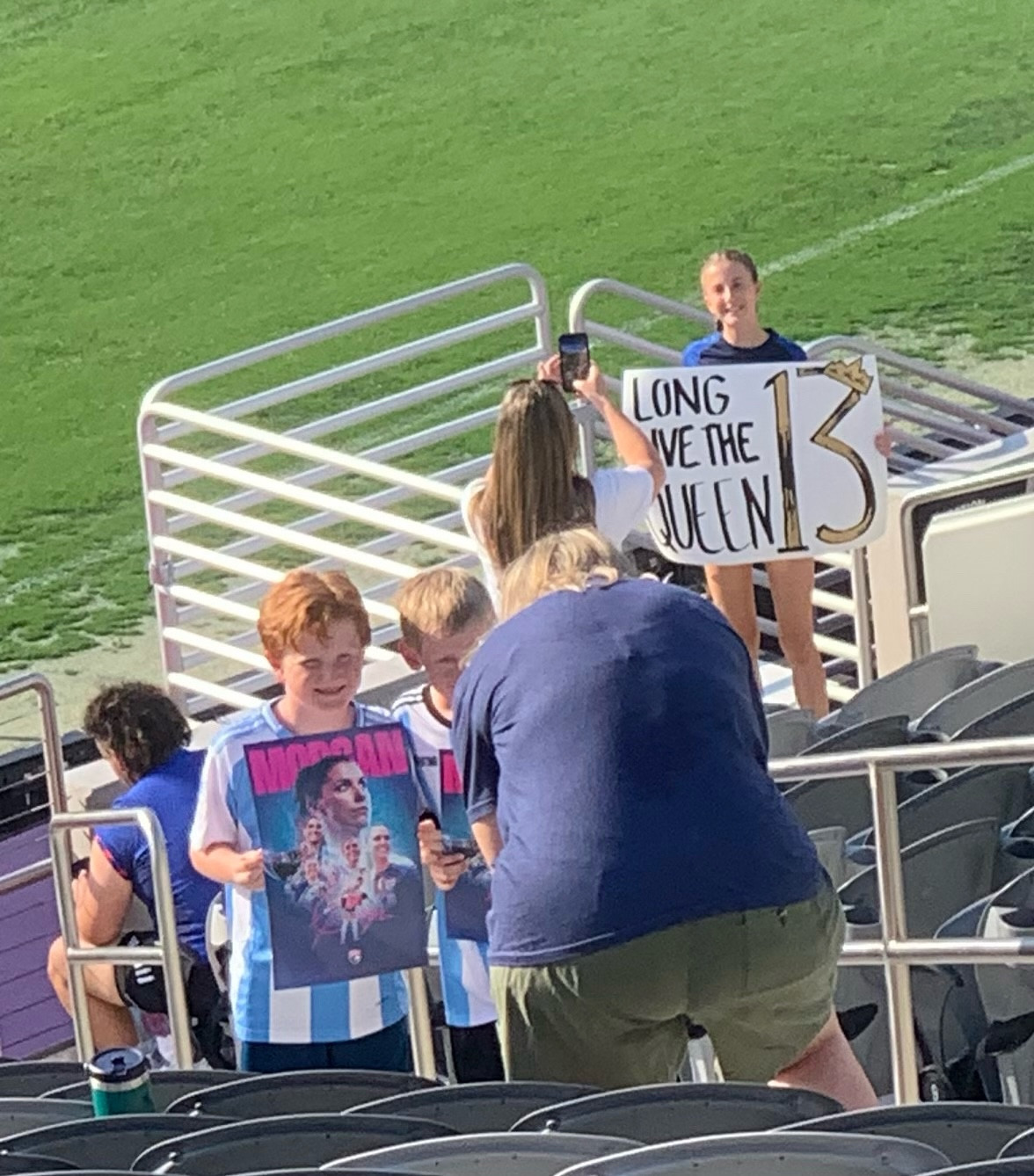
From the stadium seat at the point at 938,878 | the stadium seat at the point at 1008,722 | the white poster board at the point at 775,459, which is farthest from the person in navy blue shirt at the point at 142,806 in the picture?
the white poster board at the point at 775,459

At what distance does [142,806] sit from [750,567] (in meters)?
2.24

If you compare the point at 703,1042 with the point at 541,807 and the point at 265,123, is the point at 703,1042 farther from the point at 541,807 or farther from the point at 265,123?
the point at 265,123

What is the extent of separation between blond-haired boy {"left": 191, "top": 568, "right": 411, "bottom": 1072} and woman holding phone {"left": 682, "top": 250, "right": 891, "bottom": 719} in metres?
2.50

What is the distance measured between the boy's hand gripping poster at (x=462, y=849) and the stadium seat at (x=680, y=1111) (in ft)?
2.90

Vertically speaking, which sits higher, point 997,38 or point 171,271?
point 997,38

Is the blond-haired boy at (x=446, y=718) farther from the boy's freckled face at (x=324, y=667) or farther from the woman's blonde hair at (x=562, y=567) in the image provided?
the woman's blonde hair at (x=562, y=567)

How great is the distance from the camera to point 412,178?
54.5 ft

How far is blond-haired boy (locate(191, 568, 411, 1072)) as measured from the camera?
3.72 m

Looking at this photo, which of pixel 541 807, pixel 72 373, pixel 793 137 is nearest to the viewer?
pixel 541 807

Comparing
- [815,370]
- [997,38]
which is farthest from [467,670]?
[997,38]

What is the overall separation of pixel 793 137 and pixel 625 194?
5.48 ft

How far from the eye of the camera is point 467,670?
3.34 meters

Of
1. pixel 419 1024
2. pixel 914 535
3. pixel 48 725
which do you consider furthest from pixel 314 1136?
pixel 914 535

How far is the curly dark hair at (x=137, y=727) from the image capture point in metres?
4.70
